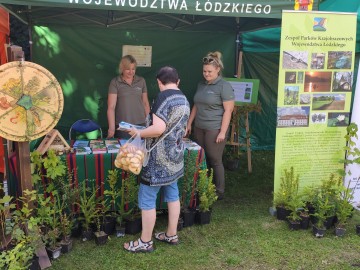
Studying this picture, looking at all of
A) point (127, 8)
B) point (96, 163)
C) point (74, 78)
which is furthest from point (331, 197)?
point (74, 78)

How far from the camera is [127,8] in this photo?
3.08 metres

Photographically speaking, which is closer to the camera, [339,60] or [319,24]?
[319,24]

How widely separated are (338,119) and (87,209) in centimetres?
252

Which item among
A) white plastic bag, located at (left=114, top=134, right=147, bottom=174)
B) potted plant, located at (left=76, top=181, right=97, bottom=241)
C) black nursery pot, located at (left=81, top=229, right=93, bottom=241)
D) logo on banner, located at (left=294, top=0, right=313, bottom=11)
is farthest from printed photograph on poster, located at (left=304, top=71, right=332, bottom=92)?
black nursery pot, located at (left=81, top=229, right=93, bottom=241)

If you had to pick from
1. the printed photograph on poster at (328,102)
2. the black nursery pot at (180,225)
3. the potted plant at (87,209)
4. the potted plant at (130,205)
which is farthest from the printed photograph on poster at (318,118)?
the potted plant at (87,209)

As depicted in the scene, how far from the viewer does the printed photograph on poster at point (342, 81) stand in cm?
365

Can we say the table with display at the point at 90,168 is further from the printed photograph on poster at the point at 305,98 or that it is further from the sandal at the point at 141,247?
the printed photograph on poster at the point at 305,98

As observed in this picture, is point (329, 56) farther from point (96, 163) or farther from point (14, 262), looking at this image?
point (14, 262)

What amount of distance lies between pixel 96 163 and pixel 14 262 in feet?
4.05

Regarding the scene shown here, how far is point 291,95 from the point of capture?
3562 mm

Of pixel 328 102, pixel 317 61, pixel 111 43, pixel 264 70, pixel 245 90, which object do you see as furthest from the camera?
pixel 264 70

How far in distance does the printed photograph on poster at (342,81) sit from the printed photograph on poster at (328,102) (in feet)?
0.22

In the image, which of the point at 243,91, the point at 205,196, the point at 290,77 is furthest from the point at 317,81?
the point at 243,91

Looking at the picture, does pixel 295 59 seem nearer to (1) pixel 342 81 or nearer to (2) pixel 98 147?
(1) pixel 342 81
